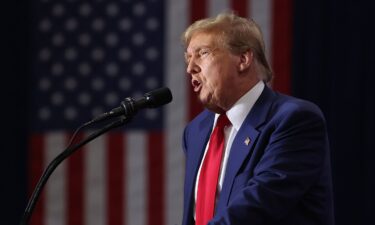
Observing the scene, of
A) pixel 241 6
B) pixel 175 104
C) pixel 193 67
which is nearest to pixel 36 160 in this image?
pixel 175 104

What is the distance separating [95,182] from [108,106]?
36cm

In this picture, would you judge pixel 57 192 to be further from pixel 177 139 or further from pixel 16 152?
pixel 177 139

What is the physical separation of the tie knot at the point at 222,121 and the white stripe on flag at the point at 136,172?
1401mm

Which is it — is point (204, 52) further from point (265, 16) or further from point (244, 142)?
point (265, 16)

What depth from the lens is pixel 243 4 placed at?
299 centimetres

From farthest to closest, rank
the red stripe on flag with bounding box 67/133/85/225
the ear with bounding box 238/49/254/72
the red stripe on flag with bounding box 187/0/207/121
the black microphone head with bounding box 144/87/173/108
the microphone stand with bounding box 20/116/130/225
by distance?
the red stripe on flag with bounding box 67/133/85/225 → the red stripe on flag with bounding box 187/0/207/121 → the ear with bounding box 238/49/254/72 → the black microphone head with bounding box 144/87/173/108 → the microphone stand with bounding box 20/116/130/225

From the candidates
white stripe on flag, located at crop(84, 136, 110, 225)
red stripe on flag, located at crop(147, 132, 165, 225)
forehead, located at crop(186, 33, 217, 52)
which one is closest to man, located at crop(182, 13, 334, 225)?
forehead, located at crop(186, 33, 217, 52)

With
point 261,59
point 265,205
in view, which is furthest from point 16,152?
point 265,205

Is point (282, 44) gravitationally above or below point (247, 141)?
above

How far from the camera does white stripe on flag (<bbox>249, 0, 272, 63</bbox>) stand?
297 centimetres

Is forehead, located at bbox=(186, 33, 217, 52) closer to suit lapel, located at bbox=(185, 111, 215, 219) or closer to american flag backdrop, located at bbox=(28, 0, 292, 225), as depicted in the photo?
suit lapel, located at bbox=(185, 111, 215, 219)

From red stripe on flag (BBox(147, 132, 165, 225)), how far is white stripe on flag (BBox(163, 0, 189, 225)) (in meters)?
0.02

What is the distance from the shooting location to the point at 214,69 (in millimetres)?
1679

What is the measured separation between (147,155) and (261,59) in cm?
146
